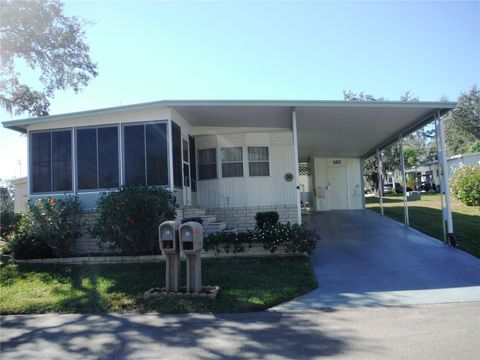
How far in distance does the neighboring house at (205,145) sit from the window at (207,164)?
0.03m

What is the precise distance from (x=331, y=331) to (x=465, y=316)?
190cm

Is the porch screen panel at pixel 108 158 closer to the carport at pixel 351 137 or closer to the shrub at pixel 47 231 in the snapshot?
the shrub at pixel 47 231

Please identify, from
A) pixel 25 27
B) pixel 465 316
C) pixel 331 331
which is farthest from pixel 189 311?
pixel 25 27

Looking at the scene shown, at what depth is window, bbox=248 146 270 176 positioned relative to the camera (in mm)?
13109

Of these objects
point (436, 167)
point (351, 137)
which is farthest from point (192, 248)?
point (436, 167)

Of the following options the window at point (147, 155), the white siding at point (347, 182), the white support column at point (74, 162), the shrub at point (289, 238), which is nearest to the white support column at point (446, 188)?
the shrub at point (289, 238)

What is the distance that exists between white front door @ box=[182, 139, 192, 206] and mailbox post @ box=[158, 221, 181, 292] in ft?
15.4

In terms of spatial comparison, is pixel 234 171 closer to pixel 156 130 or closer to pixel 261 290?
pixel 156 130

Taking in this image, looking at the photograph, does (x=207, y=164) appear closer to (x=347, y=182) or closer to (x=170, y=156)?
(x=170, y=156)

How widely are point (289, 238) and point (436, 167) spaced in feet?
117

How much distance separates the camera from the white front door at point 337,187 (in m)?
21.3

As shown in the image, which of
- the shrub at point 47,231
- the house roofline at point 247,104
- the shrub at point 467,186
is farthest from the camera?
the shrub at point 467,186

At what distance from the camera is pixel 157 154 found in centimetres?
1050

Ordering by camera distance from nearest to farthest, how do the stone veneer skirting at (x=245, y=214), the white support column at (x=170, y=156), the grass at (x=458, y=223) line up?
the grass at (x=458, y=223)
the white support column at (x=170, y=156)
the stone veneer skirting at (x=245, y=214)
